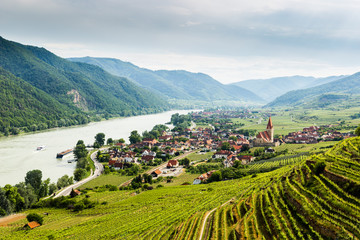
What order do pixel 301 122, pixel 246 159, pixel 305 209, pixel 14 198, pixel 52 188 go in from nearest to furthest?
pixel 305 209 → pixel 14 198 → pixel 52 188 → pixel 246 159 → pixel 301 122

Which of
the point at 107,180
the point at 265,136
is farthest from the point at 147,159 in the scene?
the point at 265,136

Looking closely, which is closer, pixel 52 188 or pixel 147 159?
pixel 52 188

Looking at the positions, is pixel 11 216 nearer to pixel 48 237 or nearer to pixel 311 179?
pixel 48 237

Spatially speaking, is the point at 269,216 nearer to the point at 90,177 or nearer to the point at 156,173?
the point at 156,173

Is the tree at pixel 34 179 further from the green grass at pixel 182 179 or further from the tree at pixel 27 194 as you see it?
the green grass at pixel 182 179

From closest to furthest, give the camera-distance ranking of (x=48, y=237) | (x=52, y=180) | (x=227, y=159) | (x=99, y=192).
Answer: (x=48, y=237), (x=99, y=192), (x=52, y=180), (x=227, y=159)

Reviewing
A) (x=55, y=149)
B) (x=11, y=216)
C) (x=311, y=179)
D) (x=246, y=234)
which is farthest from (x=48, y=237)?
(x=55, y=149)

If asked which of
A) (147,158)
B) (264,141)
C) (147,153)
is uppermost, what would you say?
(264,141)
